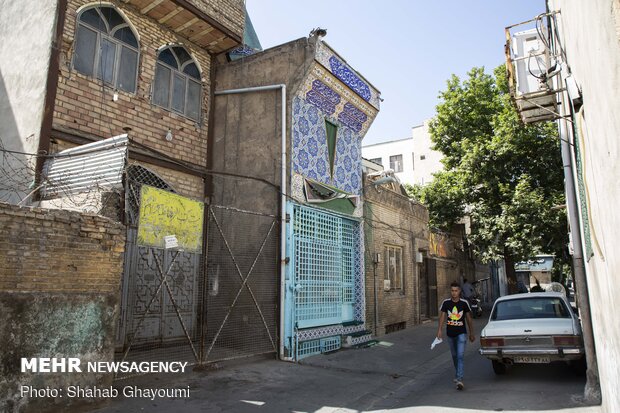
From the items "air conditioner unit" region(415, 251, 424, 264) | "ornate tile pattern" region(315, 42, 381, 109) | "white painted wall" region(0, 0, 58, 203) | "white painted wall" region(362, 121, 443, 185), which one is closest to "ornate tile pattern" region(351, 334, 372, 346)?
"air conditioner unit" region(415, 251, 424, 264)

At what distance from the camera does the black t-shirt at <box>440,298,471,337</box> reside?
7.21 meters

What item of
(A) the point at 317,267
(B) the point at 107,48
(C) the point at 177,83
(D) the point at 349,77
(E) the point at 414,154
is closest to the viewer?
(B) the point at 107,48

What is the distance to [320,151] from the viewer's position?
11.2m

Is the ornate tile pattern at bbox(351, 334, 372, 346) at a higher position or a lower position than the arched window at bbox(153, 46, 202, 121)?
lower

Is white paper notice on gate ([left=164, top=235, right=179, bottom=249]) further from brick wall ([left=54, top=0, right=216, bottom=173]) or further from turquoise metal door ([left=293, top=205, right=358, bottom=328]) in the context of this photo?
turquoise metal door ([left=293, top=205, right=358, bottom=328])

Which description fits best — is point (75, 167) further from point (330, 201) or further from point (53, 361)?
point (330, 201)

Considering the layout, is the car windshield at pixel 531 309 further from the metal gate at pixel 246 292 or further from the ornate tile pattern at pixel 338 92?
the ornate tile pattern at pixel 338 92

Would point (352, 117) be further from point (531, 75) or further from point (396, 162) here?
point (396, 162)

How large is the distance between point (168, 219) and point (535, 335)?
6181mm

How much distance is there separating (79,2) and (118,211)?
4.74 metres

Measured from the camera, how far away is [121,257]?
5910 mm

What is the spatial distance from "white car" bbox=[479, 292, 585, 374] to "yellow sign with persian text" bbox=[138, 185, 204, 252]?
5270mm

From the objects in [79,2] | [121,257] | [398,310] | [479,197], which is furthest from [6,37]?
[479,197]

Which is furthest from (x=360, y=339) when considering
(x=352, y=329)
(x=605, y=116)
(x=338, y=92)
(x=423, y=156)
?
(x=423, y=156)
